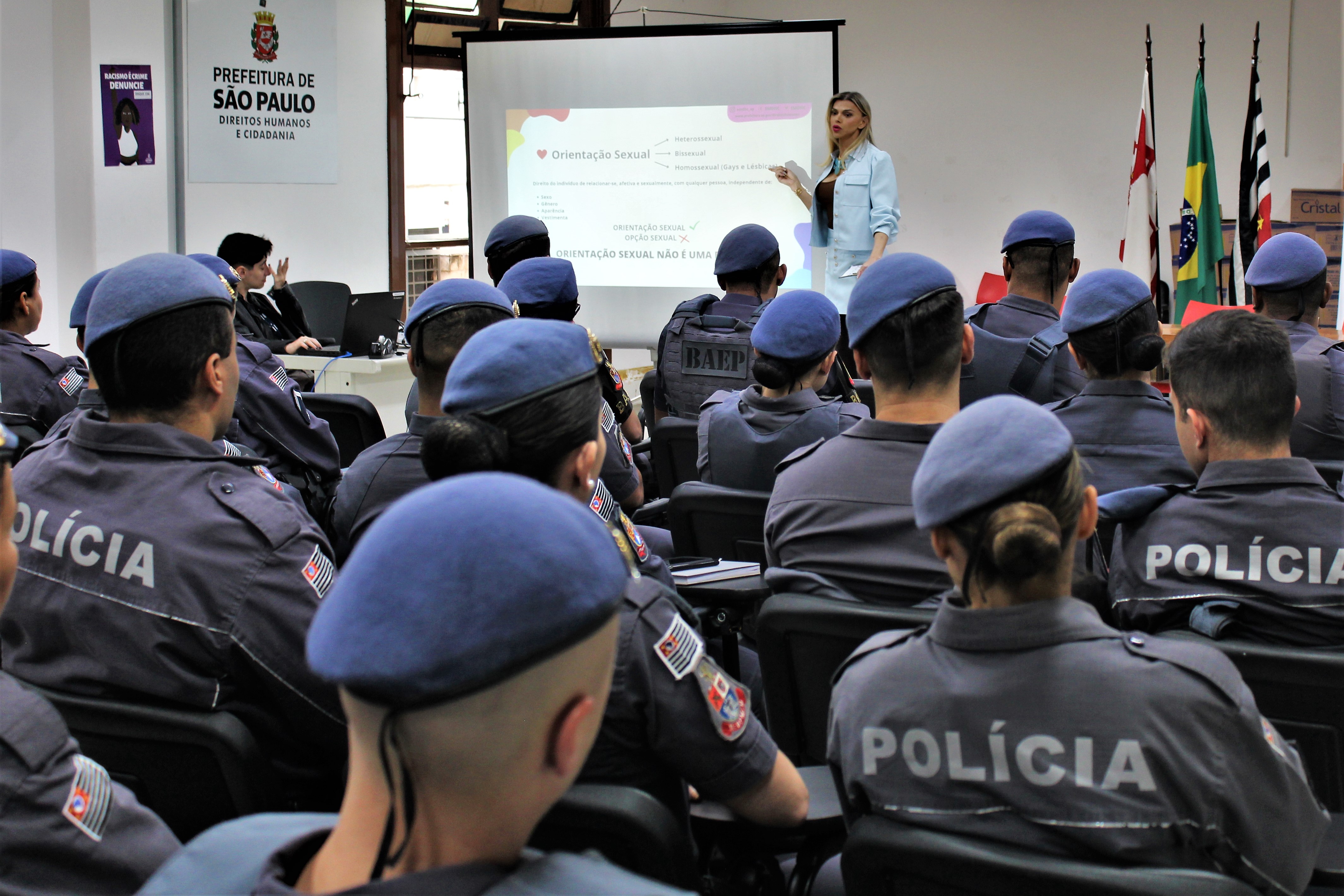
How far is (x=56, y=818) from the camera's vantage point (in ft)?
3.34

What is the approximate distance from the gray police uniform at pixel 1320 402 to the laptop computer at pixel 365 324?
3.72 meters

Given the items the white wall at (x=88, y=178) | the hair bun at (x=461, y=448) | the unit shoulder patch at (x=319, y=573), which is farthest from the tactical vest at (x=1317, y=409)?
the white wall at (x=88, y=178)

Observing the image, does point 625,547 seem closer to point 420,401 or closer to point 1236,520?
point 420,401

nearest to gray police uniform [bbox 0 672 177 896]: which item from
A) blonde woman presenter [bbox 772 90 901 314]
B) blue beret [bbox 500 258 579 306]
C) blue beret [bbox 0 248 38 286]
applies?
blue beret [bbox 500 258 579 306]

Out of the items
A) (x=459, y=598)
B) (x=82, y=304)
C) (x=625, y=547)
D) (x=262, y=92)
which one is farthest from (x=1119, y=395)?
(x=262, y=92)

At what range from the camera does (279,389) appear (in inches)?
115

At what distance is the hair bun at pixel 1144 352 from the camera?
234cm

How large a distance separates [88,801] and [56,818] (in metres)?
0.03

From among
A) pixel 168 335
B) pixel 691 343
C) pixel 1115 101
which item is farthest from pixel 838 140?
pixel 168 335

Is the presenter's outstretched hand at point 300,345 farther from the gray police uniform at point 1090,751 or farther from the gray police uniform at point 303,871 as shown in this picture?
the gray police uniform at point 303,871

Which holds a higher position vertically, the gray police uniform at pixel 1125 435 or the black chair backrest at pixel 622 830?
the gray police uniform at pixel 1125 435

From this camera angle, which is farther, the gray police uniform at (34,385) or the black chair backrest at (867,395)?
the black chair backrest at (867,395)

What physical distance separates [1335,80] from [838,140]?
351cm

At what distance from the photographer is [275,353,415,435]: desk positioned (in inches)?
194
